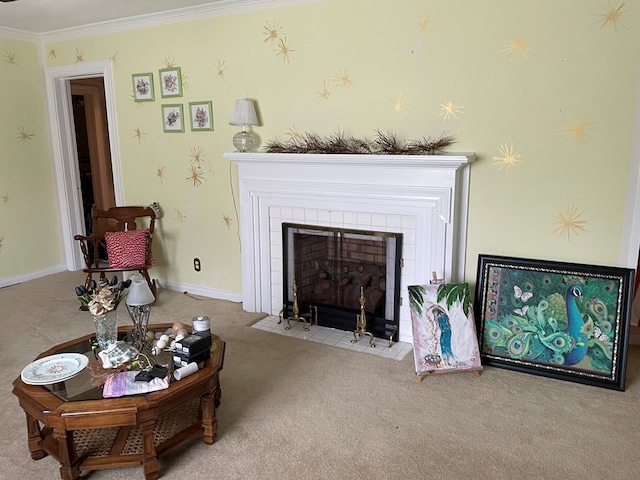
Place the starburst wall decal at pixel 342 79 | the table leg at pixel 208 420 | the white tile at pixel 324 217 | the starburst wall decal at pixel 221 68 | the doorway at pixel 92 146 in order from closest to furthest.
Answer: the table leg at pixel 208 420, the starburst wall decal at pixel 342 79, the white tile at pixel 324 217, the starburst wall decal at pixel 221 68, the doorway at pixel 92 146

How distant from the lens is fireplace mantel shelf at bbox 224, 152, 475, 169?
2.90 m

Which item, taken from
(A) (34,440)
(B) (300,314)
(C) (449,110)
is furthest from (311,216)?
(A) (34,440)

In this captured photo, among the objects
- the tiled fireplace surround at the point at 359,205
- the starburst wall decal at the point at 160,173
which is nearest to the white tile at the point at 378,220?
the tiled fireplace surround at the point at 359,205

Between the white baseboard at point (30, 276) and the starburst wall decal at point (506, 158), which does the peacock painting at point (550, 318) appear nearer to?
the starburst wall decal at point (506, 158)

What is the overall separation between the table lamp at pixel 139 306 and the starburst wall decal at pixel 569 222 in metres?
2.25

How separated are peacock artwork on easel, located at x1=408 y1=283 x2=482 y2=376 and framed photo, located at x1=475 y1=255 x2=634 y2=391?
0.51 feet

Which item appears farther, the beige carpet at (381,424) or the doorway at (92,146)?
the doorway at (92,146)

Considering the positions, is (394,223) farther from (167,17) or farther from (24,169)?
(24,169)

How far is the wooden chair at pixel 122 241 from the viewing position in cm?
396

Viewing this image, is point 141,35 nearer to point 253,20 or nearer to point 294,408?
point 253,20

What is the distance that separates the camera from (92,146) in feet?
19.2

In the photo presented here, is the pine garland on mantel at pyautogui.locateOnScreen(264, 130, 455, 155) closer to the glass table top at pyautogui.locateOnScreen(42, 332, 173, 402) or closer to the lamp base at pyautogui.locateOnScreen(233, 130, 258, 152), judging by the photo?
the lamp base at pyautogui.locateOnScreen(233, 130, 258, 152)

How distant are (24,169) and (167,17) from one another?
81.1 inches

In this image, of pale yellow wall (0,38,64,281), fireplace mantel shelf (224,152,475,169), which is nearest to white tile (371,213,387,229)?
fireplace mantel shelf (224,152,475,169)
